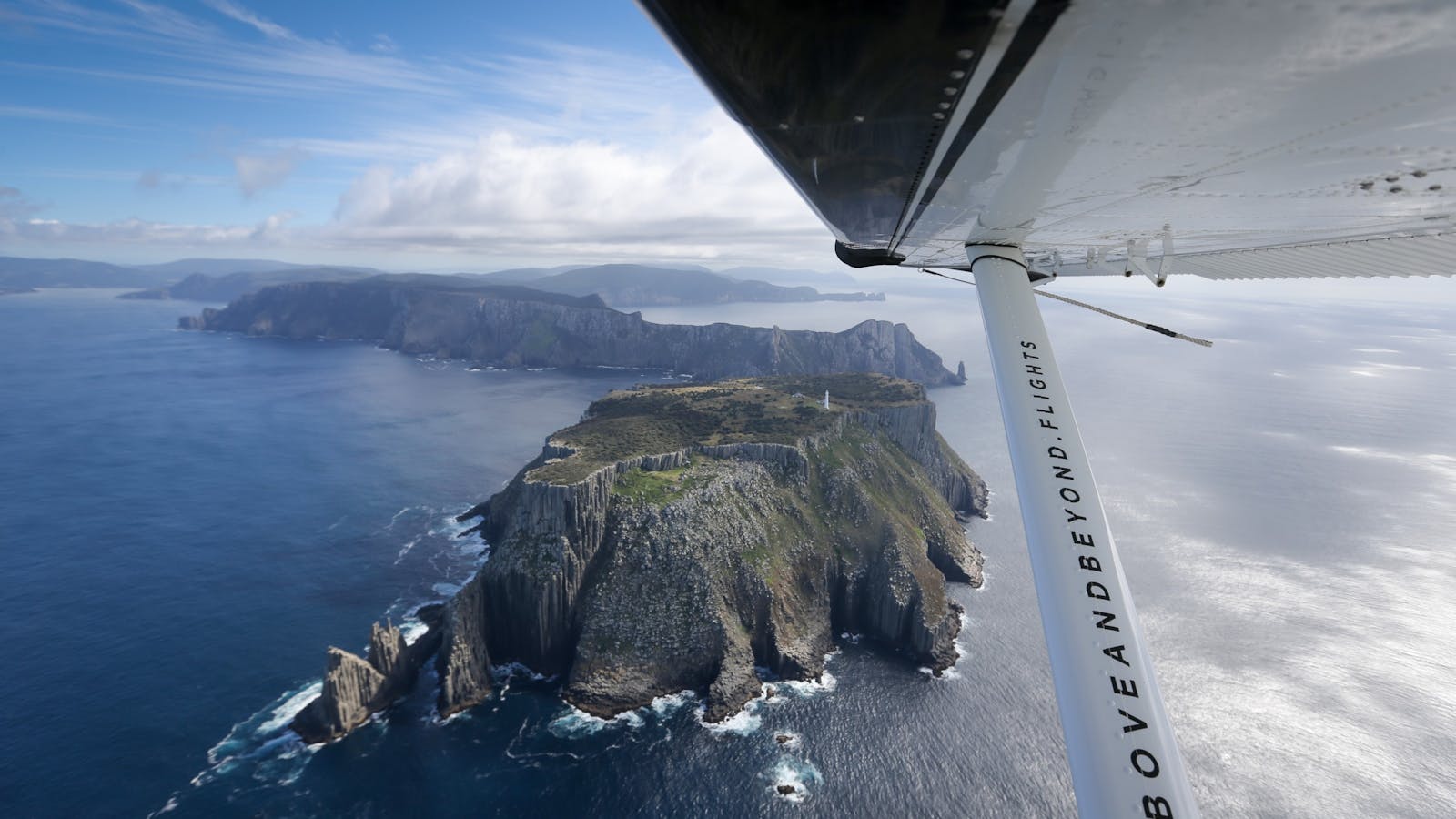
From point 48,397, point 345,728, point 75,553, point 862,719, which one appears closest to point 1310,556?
point 862,719

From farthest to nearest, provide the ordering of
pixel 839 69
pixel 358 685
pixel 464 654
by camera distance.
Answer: pixel 464 654
pixel 358 685
pixel 839 69

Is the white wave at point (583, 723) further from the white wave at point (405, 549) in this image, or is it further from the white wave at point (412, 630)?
the white wave at point (405, 549)

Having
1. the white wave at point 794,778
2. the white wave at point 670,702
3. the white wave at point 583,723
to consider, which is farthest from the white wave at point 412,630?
the white wave at point 794,778

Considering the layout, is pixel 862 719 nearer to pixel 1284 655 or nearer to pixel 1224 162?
pixel 1284 655

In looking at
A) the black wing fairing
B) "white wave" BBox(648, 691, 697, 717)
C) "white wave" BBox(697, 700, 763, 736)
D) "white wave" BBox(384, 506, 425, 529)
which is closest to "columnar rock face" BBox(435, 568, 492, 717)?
"white wave" BBox(648, 691, 697, 717)

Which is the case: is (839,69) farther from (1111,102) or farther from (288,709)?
(288,709)

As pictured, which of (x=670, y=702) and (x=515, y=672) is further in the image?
(x=515, y=672)

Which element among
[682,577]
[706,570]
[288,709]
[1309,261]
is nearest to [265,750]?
[288,709]
